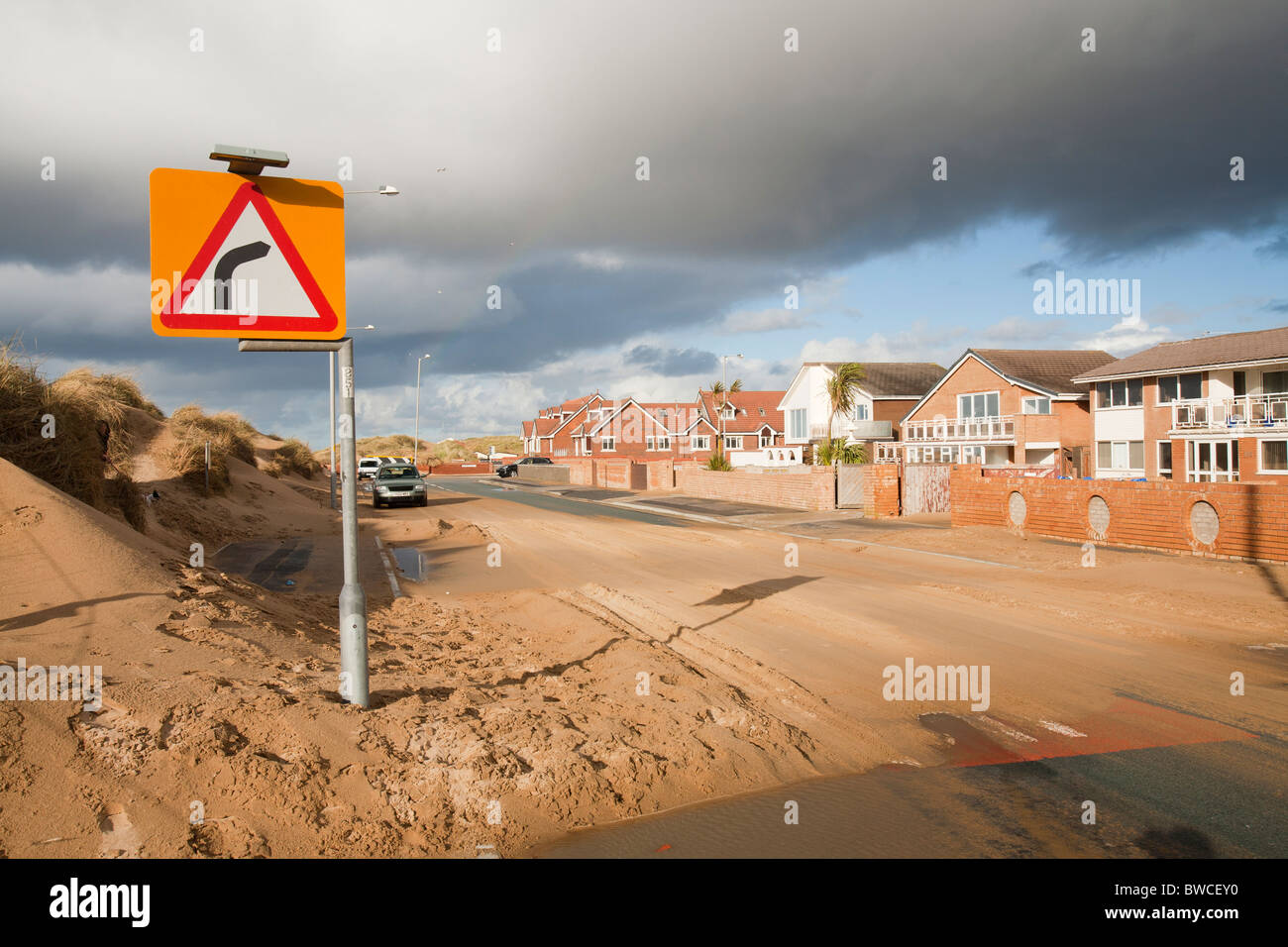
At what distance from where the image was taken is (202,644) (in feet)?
21.4

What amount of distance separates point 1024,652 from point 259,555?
50.1 ft

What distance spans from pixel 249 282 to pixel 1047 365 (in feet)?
162

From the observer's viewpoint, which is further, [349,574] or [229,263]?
[349,574]

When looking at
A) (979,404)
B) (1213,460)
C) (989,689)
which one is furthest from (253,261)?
(979,404)

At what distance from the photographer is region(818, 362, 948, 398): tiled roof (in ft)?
196

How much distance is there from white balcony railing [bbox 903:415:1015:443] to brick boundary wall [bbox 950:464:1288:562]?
899 inches

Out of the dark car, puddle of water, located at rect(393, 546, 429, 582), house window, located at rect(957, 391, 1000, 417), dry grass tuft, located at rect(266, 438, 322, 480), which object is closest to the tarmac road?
puddle of water, located at rect(393, 546, 429, 582)

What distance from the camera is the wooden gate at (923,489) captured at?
92.6ft

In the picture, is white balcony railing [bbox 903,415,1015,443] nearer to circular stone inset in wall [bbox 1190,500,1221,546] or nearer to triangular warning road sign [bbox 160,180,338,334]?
circular stone inset in wall [bbox 1190,500,1221,546]

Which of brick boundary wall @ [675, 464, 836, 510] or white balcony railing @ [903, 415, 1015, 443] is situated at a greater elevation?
white balcony railing @ [903, 415, 1015, 443]

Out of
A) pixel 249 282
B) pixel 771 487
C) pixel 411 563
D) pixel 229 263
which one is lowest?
pixel 411 563

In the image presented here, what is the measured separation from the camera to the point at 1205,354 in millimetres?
35000

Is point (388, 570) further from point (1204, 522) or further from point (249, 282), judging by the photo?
point (1204, 522)
